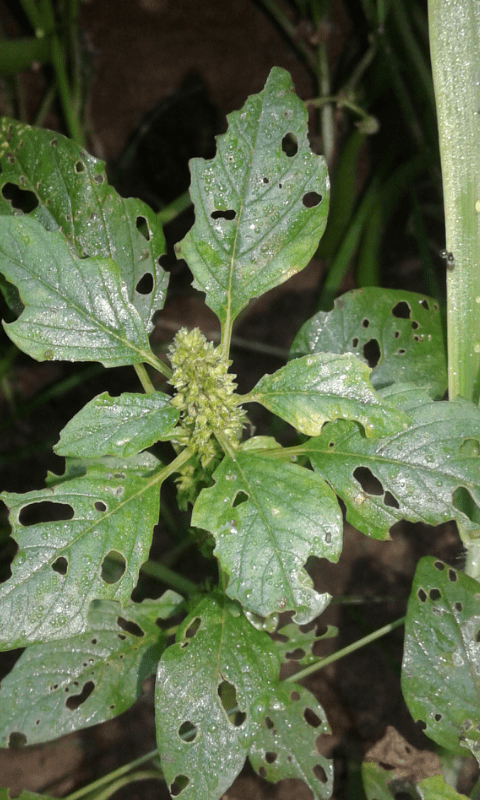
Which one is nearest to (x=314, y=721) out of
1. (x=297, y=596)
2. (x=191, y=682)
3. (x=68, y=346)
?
(x=191, y=682)

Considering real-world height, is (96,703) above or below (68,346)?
below

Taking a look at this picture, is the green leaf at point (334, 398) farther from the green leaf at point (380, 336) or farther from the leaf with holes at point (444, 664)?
the leaf with holes at point (444, 664)

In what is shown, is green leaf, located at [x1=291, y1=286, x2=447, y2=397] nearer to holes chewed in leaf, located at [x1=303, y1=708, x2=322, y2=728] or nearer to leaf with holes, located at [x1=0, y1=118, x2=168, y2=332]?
leaf with holes, located at [x1=0, y1=118, x2=168, y2=332]

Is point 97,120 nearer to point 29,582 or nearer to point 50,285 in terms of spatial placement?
point 50,285

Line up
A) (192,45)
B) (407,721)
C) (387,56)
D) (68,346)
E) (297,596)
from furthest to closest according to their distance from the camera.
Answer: (192,45)
(387,56)
(407,721)
(68,346)
(297,596)

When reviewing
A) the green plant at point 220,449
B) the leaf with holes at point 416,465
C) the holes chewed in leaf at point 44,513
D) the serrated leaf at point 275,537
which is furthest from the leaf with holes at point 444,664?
the holes chewed in leaf at point 44,513

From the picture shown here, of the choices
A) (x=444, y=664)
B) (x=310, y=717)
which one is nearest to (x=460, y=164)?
(x=444, y=664)
